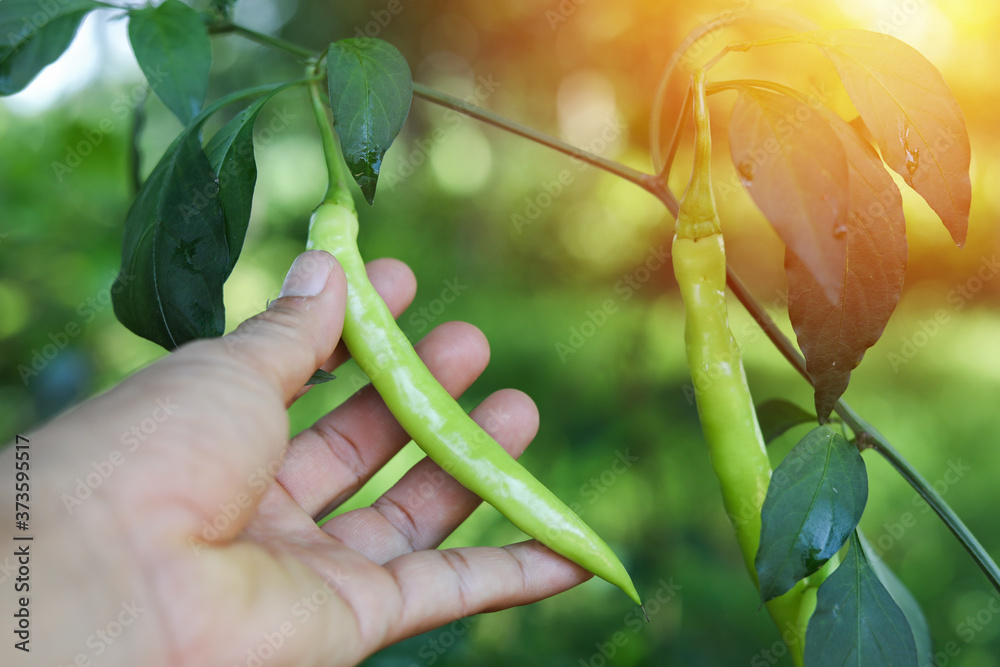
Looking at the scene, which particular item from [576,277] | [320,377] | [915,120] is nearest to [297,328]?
[320,377]

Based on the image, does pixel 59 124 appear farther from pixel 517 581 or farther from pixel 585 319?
pixel 517 581

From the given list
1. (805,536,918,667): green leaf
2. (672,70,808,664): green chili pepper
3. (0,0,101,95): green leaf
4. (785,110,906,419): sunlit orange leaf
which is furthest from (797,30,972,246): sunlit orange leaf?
(0,0,101,95): green leaf

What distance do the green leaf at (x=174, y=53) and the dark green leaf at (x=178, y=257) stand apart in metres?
0.03

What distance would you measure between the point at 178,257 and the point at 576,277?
3.64 ft

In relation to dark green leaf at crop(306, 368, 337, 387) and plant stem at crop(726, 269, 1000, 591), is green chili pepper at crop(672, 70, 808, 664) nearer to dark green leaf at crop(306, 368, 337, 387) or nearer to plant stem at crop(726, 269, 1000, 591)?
plant stem at crop(726, 269, 1000, 591)

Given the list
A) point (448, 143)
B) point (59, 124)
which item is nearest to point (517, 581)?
point (448, 143)

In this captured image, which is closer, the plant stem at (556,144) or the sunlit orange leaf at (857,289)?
the sunlit orange leaf at (857,289)

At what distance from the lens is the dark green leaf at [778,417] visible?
671 mm

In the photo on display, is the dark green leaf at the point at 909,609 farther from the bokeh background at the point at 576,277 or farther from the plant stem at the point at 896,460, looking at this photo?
the bokeh background at the point at 576,277

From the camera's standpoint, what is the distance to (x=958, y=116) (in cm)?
44

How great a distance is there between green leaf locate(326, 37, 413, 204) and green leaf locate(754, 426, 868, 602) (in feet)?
1.16

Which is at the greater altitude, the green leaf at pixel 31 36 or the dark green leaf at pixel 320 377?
the green leaf at pixel 31 36

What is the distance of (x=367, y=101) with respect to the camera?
47 centimetres

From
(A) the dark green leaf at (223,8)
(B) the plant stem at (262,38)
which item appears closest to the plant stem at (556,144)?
(B) the plant stem at (262,38)
